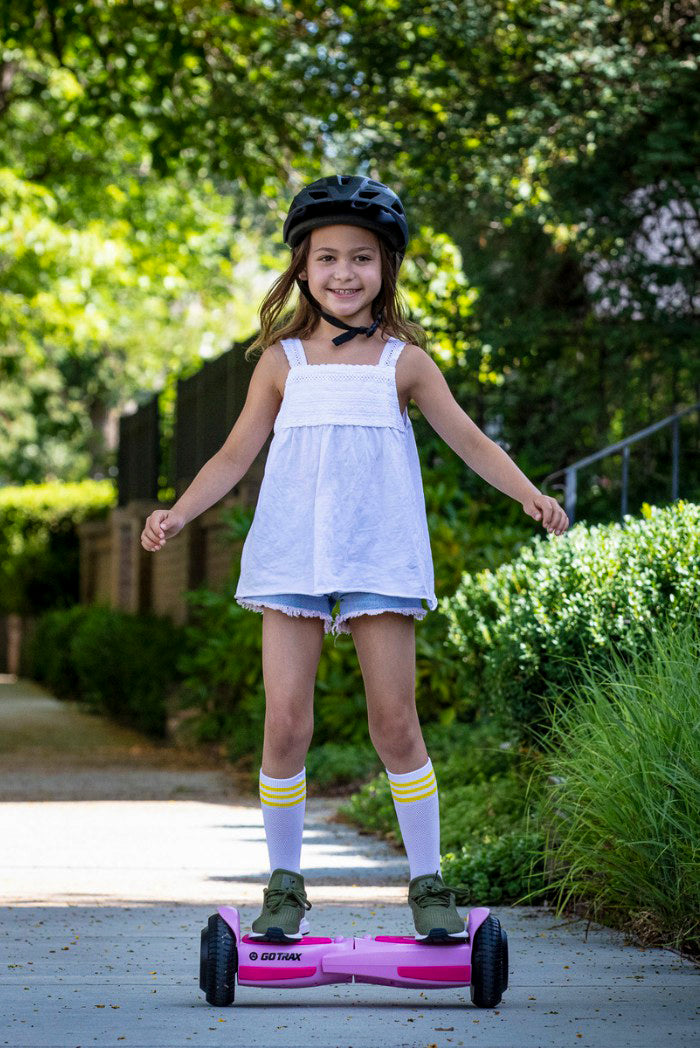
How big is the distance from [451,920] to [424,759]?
0.37 meters

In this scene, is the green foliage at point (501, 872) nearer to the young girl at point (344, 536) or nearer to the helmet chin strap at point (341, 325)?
the young girl at point (344, 536)

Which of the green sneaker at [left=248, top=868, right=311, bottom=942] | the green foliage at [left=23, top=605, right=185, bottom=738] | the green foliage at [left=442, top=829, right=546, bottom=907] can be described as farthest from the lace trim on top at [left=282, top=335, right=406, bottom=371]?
the green foliage at [left=23, top=605, right=185, bottom=738]

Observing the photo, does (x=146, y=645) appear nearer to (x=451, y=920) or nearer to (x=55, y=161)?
(x=55, y=161)

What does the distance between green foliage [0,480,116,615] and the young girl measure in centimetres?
1821

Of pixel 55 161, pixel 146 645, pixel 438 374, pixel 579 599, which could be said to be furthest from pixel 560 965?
pixel 55 161

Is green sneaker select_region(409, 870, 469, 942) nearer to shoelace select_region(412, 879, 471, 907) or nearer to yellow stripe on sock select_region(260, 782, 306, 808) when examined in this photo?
shoelace select_region(412, 879, 471, 907)

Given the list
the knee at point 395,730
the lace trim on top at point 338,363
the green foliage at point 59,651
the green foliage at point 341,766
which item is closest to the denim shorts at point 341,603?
the knee at point 395,730

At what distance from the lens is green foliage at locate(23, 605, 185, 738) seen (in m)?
13.0

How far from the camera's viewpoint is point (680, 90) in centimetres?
833

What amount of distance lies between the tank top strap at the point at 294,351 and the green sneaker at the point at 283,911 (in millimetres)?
1188

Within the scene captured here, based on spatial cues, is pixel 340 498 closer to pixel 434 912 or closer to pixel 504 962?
pixel 434 912

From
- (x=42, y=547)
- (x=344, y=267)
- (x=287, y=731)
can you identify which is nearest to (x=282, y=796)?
(x=287, y=731)

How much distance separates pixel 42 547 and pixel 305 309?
18930 mm

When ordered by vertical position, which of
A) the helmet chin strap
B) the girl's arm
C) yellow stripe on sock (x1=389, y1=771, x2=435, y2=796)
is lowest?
yellow stripe on sock (x1=389, y1=771, x2=435, y2=796)
